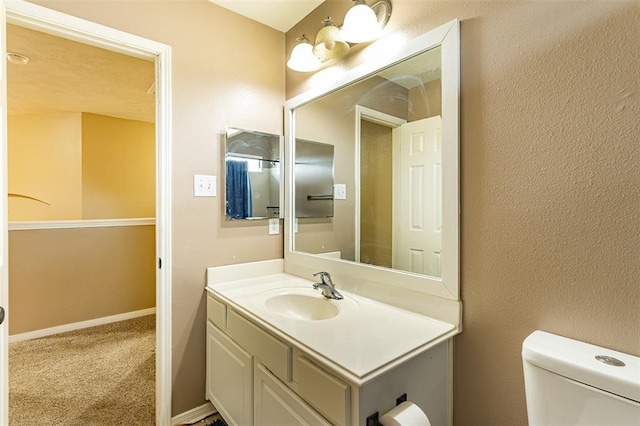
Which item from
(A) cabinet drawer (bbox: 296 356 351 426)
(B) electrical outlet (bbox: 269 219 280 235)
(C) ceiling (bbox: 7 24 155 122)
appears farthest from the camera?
(C) ceiling (bbox: 7 24 155 122)

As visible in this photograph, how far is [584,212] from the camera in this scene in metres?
0.85

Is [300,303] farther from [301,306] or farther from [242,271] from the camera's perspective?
[242,271]

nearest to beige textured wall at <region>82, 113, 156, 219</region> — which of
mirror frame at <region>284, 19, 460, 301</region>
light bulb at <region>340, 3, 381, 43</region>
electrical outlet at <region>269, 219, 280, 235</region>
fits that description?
electrical outlet at <region>269, 219, 280, 235</region>

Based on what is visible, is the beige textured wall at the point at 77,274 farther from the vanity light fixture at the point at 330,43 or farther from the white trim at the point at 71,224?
the vanity light fixture at the point at 330,43

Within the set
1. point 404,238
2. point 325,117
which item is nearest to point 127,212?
point 325,117

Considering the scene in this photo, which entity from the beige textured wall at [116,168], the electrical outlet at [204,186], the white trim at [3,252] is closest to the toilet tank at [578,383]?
the electrical outlet at [204,186]

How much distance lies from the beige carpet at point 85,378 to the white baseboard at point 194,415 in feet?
0.51

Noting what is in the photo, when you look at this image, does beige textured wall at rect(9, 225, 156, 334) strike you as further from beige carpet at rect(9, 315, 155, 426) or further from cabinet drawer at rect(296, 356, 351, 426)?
cabinet drawer at rect(296, 356, 351, 426)

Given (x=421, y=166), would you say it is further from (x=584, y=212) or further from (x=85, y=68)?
(x=85, y=68)

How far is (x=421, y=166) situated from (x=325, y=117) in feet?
2.49

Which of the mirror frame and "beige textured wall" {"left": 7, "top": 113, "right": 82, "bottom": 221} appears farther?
"beige textured wall" {"left": 7, "top": 113, "right": 82, "bottom": 221}

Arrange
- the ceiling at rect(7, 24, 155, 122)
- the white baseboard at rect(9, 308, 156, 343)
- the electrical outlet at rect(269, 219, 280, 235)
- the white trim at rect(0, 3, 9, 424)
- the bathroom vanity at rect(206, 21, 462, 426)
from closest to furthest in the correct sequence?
1. the bathroom vanity at rect(206, 21, 462, 426)
2. the white trim at rect(0, 3, 9, 424)
3. the electrical outlet at rect(269, 219, 280, 235)
4. the ceiling at rect(7, 24, 155, 122)
5. the white baseboard at rect(9, 308, 156, 343)

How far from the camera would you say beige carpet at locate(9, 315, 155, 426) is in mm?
1688

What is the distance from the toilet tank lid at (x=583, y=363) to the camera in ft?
2.30
